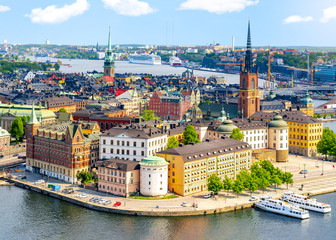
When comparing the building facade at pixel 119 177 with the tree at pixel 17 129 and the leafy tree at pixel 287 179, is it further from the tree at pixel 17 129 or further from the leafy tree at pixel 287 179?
the tree at pixel 17 129

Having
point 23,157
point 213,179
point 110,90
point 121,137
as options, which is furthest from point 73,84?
point 213,179

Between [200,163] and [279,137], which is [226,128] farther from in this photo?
[200,163]

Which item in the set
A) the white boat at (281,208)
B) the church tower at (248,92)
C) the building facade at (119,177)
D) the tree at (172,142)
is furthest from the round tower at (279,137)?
the building facade at (119,177)

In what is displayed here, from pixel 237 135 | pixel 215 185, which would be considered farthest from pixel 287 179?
pixel 237 135

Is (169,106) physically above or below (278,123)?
below

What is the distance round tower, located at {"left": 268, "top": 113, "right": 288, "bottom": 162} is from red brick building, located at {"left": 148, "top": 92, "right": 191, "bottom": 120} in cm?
3840

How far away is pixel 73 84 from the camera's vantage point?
16950 cm

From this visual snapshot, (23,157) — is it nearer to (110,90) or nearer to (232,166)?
(232,166)

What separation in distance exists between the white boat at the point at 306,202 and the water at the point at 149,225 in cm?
80

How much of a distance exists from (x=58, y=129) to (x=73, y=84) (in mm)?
98837

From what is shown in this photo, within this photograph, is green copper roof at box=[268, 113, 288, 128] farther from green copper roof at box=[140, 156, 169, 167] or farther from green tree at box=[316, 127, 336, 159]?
green copper roof at box=[140, 156, 169, 167]

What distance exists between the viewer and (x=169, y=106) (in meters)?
119

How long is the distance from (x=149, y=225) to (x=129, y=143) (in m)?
16.6

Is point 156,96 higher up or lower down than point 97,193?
higher up
